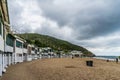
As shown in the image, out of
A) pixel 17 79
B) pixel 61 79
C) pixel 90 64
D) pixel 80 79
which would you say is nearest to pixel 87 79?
pixel 80 79

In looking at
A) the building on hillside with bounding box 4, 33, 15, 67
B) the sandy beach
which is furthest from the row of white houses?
the sandy beach

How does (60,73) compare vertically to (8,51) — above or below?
below

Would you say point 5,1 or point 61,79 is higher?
point 5,1

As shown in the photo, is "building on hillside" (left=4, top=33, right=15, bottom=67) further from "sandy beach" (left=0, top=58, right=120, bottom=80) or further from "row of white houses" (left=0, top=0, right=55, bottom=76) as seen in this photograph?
"sandy beach" (left=0, top=58, right=120, bottom=80)

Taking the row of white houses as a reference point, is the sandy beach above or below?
below

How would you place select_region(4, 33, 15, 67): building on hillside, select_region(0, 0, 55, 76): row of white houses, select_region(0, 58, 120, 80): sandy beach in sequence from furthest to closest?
select_region(4, 33, 15, 67): building on hillside, select_region(0, 0, 55, 76): row of white houses, select_region(0, 58, 120, 80): sandy beach

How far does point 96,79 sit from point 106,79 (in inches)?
46.7

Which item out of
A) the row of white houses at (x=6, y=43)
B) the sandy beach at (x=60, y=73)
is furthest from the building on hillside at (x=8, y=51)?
the sandy beach at (x=60, y=73)

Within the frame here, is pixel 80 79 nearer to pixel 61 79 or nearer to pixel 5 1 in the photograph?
pixel 61 79

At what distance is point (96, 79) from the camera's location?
92.9 ft

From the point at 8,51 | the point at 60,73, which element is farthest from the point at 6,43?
the point at 60,73

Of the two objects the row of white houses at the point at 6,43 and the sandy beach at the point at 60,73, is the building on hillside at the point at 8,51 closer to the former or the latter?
the row of white houses at the point at 6,43

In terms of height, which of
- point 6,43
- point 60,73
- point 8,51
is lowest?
point 60,73

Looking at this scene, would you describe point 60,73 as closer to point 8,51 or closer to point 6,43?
point 6,43
